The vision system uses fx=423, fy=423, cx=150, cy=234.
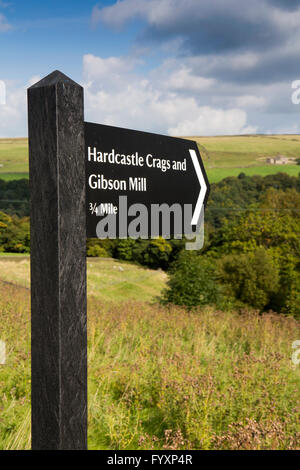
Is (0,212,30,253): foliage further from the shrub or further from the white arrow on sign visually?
the shrub

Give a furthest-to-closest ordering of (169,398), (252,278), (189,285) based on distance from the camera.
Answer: (252,278)
(189,285)
(169,398)

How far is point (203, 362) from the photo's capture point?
15.3ft

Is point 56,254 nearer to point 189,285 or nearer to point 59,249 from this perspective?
point 59,249

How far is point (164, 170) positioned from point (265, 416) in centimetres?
219

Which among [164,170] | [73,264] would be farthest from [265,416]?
[73,264]

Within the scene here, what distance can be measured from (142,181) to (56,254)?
0.60 meters

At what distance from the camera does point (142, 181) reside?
6.20 feet

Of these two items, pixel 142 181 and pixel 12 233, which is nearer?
pixel 142 181

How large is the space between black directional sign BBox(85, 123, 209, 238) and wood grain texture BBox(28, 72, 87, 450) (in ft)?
0.38

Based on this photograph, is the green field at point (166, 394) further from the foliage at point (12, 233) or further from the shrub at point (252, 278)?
the shrub at point (252, 278)

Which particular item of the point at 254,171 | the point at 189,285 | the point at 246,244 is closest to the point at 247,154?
the point at 254,171

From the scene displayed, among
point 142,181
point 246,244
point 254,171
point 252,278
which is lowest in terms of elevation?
point 252,278

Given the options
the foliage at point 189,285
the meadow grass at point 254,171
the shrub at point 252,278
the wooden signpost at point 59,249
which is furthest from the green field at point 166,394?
the meadow grass at point 254,171
